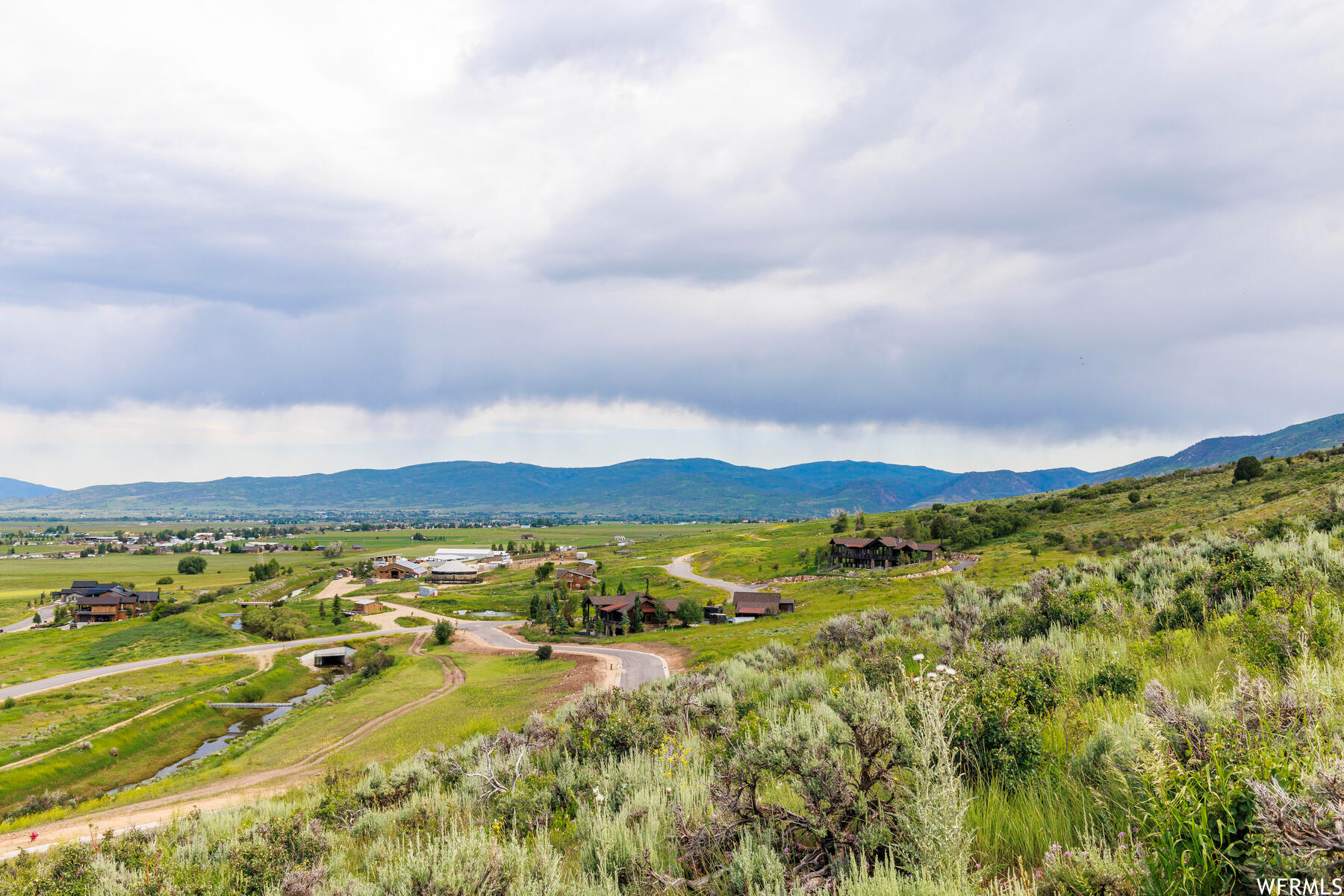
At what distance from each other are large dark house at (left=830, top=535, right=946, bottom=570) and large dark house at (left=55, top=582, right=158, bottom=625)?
11381cm

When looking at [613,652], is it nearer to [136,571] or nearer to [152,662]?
[152,662]

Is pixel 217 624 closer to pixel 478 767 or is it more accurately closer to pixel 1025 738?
pixel 478 767

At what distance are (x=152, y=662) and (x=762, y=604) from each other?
2712 inches

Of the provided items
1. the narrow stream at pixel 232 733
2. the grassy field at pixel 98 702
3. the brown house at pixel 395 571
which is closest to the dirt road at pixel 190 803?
the narrow stream at pixel 232 733

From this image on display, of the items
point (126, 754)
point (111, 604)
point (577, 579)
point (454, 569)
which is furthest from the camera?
point (454, 569)

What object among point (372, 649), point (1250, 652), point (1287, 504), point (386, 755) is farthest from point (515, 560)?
point (1250, 652)

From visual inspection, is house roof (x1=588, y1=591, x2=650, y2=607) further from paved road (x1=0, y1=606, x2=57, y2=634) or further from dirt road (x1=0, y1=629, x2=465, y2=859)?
paved road (x1=0, y1=606, x2=57, y2=634)

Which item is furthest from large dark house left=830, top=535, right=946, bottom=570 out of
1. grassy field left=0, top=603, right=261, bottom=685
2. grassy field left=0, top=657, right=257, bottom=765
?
grassy field left=0, top=603, right=261, bottom=685

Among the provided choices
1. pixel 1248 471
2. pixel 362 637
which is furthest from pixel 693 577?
pixel 1248 471

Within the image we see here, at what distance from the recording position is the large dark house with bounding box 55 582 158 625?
8925 centimetres

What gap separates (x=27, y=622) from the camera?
8994cm

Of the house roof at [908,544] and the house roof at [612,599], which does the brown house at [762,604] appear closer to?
the house roof at [612,599]

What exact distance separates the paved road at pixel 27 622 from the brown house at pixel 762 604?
102m

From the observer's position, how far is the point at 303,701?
52.6 m
